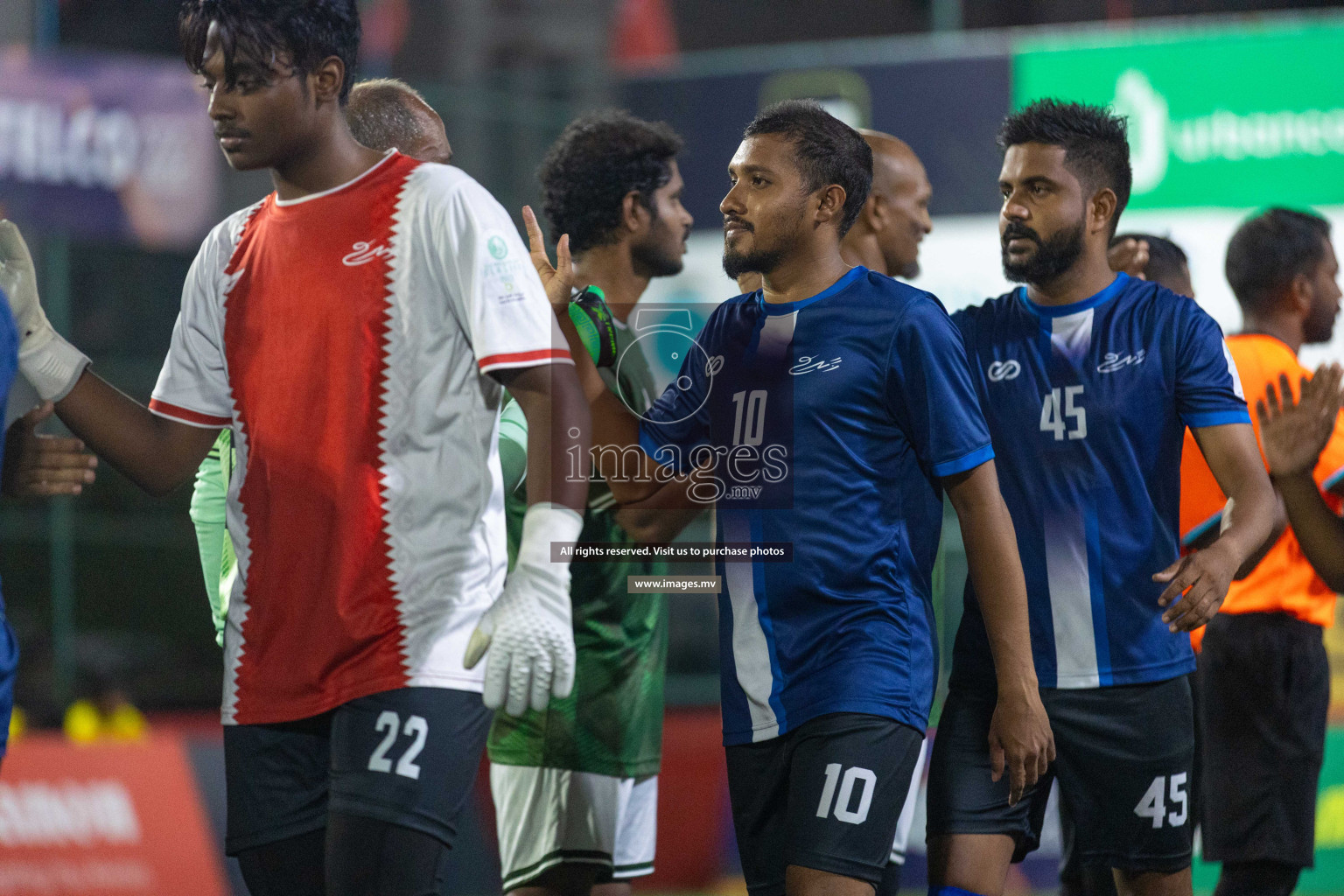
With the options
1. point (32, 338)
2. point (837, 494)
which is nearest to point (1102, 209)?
point (837, 494)

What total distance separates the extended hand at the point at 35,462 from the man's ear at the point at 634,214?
173 centimetres

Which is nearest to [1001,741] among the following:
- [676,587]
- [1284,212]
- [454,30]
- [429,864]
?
[676,587]

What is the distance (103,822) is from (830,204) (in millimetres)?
4971

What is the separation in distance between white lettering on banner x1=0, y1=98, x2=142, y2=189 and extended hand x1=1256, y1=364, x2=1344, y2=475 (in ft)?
21.4

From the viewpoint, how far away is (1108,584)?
361 centimetres

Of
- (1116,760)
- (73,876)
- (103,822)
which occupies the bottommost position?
(73,876)

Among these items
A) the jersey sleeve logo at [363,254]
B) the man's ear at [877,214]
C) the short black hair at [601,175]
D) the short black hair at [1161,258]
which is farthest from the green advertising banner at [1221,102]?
the jersey sleeve logo at [363,254]

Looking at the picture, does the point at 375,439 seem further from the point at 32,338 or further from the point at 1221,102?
the point at 1221,102

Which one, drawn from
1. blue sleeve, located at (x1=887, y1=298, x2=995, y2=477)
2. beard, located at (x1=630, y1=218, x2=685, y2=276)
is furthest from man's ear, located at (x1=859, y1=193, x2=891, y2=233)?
blue sleeve, located at (x1=887, y1=298, x2=995, y2=477)

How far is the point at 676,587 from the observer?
3.67 m

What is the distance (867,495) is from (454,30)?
12.5 meters

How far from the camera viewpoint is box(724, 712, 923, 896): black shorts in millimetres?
3033

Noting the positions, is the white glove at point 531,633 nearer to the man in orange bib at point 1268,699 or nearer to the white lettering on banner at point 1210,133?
the man in orange bib at point 1268,699

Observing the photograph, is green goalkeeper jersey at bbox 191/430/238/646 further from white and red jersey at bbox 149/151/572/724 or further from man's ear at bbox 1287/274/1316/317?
man's ear at bbox 1287/274/1316/317
